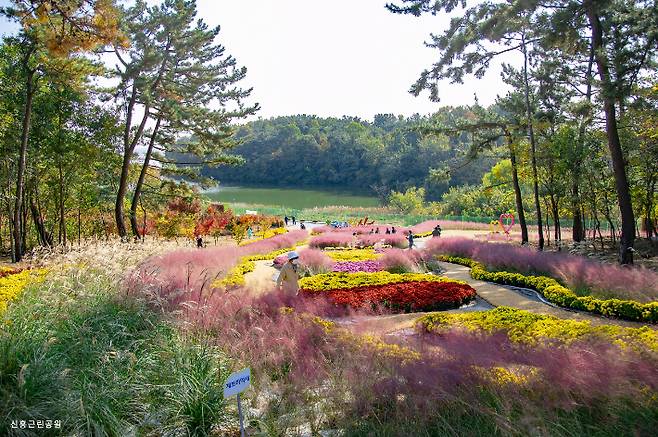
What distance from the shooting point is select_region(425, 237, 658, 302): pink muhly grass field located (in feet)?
33.3

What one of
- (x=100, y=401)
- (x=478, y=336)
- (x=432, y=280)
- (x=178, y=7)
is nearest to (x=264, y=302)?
(x=478, y=336)

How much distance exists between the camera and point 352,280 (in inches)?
520

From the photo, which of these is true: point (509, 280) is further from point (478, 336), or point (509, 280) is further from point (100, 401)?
point (100, 401)

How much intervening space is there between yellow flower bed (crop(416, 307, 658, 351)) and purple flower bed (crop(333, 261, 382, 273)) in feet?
24.2

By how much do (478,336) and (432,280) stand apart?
22.1ft

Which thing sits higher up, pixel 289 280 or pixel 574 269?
pixel 289 280

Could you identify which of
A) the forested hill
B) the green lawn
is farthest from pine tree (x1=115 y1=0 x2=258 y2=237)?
the forested hill

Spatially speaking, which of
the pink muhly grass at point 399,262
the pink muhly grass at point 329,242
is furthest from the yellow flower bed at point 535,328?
the pink muhly grass at point 329,242

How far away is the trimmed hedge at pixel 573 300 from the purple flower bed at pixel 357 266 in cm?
328

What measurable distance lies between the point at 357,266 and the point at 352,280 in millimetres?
3259

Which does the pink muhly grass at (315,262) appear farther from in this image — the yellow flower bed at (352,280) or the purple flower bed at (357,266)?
the yellow flower bed at (352,280)

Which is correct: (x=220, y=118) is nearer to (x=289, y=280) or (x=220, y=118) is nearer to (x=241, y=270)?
(x=241, y=270)

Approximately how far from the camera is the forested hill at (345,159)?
293 feet

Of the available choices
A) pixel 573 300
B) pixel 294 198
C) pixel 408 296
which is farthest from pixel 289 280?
pixel 294 198
